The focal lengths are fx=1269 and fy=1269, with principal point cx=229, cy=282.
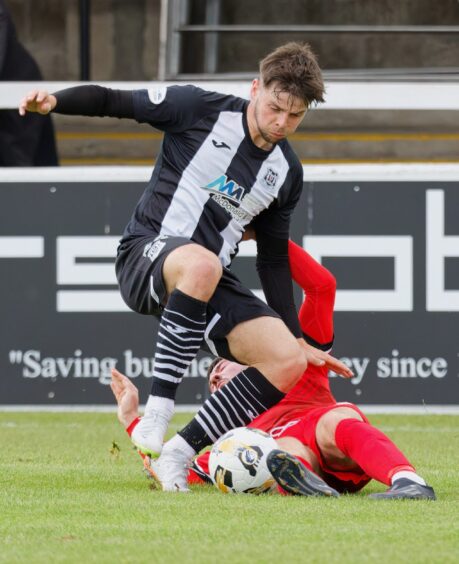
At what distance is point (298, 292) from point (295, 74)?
3383mm

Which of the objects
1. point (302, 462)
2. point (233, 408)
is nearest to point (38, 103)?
point (233, 408)

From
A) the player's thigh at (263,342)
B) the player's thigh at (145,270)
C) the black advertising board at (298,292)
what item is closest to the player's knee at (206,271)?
the player's thigh at (145,270)

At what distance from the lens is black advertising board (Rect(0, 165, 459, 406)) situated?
7414 millimetres

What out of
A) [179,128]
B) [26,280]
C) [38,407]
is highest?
[179,128]

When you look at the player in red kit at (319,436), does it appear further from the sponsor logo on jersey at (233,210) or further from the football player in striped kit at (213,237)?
the sponsor logo on jersey at (233,210)

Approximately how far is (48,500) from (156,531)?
75 centimetres

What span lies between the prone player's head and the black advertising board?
3.29 metres

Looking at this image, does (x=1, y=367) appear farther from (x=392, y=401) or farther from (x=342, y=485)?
(x=342, y=485)

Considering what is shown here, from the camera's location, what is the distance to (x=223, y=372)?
4.57m

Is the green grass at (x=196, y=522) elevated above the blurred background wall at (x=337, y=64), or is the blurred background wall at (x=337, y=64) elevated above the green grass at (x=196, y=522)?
the blurred background wall at (x=337, y=64)

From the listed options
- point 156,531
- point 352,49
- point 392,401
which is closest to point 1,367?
point 392,401

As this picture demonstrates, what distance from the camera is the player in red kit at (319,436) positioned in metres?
3.73

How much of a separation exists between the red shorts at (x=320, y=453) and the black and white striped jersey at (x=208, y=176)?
675 millimetres

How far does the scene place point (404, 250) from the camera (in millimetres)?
7523
